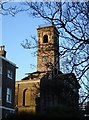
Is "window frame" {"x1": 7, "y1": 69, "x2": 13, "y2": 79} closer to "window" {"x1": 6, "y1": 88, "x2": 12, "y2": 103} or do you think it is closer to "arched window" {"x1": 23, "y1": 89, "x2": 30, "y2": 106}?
"window" {"x1": 6, "y1": 88, "x2": 12, "y2": 103}

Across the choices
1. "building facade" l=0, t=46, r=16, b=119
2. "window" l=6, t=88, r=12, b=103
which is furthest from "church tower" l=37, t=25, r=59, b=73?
"window" l=6, t=88, r=12, b=103

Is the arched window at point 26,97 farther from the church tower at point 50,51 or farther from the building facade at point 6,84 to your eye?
the church tower at point 50,51

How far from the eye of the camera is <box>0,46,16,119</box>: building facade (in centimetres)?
3033

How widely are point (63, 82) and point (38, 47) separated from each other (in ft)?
6.24

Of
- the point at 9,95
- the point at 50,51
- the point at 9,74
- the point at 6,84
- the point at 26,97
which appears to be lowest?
the point at 9,95

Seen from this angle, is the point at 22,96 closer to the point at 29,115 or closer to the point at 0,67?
the point at 0,67

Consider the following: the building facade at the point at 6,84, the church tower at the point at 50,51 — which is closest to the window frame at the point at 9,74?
the building facade at the point at 6,84

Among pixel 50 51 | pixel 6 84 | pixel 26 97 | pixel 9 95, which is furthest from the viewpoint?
pixel 26 97

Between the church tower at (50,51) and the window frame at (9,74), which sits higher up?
the window frame at (9,74)

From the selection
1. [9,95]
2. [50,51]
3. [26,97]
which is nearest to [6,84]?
[9,95]

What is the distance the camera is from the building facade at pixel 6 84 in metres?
30.3

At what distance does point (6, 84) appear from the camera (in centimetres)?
3144

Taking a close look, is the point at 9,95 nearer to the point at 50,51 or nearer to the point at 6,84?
the point at 6,84

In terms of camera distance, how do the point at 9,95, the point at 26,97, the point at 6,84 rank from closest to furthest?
the point at 6,84, the point at 9,95, the point at 26,97
